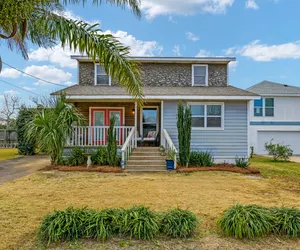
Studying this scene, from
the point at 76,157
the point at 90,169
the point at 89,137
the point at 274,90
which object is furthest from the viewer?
the point at 274,90

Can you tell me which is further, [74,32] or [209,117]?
[209,117]

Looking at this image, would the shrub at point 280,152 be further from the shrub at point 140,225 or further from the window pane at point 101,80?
the shrub at point 140,225

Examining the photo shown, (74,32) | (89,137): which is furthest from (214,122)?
(74,32)

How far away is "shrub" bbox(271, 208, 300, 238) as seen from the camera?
358 centimetres

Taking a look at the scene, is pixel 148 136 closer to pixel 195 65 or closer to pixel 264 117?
pixel 195 65

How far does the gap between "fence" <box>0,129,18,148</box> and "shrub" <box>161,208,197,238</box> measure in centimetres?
2247

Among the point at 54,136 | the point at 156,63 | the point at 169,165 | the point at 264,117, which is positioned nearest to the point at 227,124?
the point at 169,165

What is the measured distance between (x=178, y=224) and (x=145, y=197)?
228 centimetres

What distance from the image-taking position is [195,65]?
1445 centimetres

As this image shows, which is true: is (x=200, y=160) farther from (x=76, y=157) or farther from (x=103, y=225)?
(x=103, y=225)

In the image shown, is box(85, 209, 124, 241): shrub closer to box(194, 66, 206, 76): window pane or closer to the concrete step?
the concrete step

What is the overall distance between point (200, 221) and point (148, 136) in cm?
989

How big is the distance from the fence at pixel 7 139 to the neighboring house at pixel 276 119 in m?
21.8

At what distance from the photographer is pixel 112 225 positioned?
3.57m
